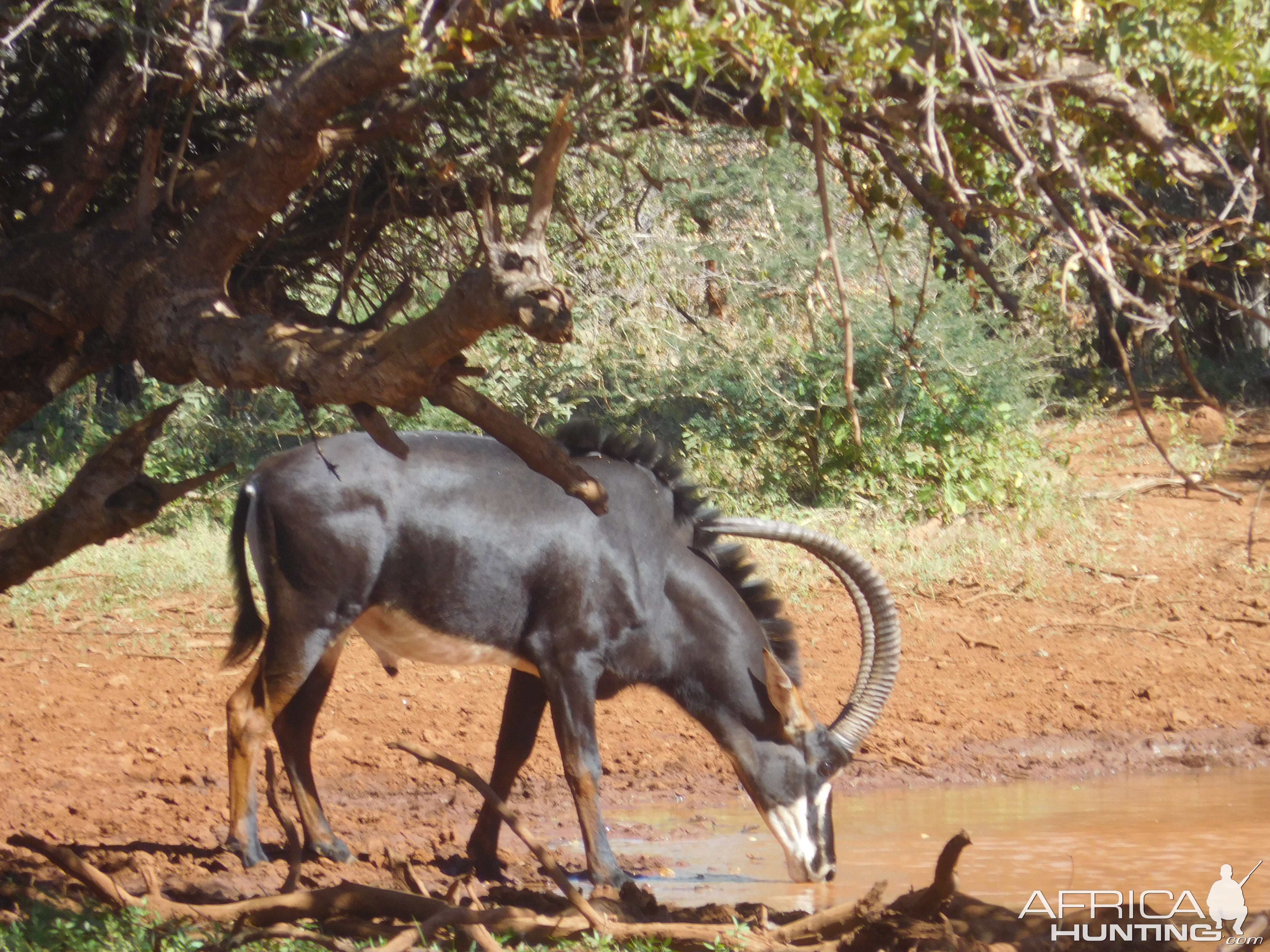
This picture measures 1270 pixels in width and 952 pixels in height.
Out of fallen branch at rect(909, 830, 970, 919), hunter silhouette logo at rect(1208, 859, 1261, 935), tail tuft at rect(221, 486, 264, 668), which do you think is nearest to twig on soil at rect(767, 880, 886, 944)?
fallen branch at rect(909, 830, 970, 919)

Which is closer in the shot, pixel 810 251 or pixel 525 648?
pixel 525 648

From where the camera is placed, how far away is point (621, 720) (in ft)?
25.4

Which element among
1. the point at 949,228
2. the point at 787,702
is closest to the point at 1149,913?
the point at 787,702

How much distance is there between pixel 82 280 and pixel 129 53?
747mm

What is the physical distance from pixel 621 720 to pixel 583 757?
2447mm

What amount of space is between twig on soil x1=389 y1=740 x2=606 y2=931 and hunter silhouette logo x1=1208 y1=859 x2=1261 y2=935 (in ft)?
6.39

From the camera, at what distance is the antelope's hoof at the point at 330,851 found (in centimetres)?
553

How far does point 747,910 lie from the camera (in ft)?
15.2

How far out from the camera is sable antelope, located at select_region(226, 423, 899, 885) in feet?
17.7

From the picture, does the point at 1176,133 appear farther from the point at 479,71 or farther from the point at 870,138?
the point at 479,71

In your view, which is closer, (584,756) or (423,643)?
(584,756)

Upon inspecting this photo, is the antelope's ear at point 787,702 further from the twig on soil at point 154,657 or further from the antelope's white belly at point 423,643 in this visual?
the twig on soil at point 154,657

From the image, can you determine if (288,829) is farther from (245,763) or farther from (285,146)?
(285,146)

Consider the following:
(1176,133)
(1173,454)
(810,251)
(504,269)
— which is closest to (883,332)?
(810,251)
